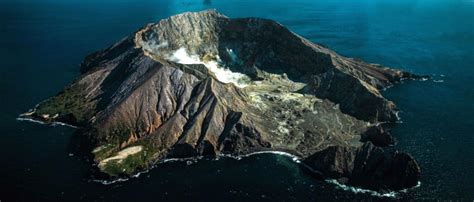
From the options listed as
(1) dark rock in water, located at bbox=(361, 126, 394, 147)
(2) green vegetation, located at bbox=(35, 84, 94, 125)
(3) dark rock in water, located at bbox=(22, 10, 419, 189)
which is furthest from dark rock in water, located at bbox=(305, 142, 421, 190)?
(2) green vegetation, located at bbox=(35, 84, 94, 125)

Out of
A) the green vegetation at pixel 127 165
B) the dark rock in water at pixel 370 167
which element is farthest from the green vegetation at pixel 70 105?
→ the dark rock in water at pixel 370 167

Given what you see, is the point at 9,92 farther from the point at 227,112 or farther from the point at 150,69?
the point at 227,112

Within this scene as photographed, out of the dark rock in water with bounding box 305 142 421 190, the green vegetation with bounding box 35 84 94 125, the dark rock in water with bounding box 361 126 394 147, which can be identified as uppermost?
the green vegetation with bounding box 35 84 94 125

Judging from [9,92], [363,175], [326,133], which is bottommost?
[363,175]

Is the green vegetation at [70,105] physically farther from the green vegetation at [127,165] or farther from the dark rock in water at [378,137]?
the dark rock in water at [378,137]

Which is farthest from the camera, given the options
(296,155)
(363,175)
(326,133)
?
(326,133)

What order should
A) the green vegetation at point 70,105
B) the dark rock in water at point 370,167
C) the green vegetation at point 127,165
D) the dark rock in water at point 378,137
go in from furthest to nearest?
the green vegetation at point 70,105 → the dark rock in water at point 378,137 → the green vegetation at point 127,165 → the dark rock in water at point 370,167

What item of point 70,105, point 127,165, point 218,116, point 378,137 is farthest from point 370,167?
point 70,105

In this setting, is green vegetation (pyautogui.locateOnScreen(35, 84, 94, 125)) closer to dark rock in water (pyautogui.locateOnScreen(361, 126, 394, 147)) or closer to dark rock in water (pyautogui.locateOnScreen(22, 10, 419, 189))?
dark rock in water (pyautogui.locateOnScreen(22, 10, 419, 189))

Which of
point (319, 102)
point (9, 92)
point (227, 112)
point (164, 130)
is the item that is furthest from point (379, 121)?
point (9, 92)
